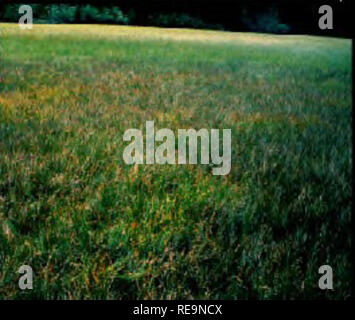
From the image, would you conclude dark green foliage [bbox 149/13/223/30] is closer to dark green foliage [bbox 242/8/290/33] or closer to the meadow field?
dark green foliage [bbox 242/8/290/33]

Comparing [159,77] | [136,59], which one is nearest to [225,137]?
[159,77]

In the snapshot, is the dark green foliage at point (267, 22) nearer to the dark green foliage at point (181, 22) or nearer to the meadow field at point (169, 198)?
the dark green foliage at point (181, 22)

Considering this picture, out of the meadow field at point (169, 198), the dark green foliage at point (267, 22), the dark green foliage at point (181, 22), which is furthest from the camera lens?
the dark green foliage at point (181, 22)

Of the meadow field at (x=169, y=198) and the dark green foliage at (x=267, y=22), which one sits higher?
the dark green foliage at (x=267, y=22)

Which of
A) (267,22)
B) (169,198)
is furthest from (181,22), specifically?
(169,198)

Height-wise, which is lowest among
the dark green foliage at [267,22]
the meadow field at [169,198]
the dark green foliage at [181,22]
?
the meadow field at [169,198]

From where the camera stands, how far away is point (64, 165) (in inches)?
119

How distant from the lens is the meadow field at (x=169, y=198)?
2.01 m

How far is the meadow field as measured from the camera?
2012 mm

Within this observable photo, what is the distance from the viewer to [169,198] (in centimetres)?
267

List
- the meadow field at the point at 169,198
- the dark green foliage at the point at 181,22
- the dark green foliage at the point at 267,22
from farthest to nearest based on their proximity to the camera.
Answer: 1. the dark green foliage at the point at 181,22
2. the dark green foliage at the point at 267,22
3. the meadow field at the point at 169,198

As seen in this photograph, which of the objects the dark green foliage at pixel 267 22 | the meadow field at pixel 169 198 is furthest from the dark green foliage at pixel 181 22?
the meadow field at pixel 169 198

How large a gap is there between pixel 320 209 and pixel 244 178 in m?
0.65

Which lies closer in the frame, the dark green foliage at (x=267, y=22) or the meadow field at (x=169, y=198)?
the meadow field at (x=169, y=198)
